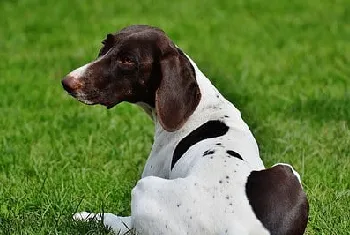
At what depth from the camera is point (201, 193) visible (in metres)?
4.69

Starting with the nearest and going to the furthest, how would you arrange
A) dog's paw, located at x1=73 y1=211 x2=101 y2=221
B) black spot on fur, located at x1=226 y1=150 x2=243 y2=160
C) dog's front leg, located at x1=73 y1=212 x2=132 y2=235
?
1. black spot on fur, located at x1=226 y1=150 x2=243 y2=160
2. dog's front leg, located at x1=73 y1=212 x2=132 y2=235
3. dog's paw, located at x1=73 y1=211 x2=101 y2=221

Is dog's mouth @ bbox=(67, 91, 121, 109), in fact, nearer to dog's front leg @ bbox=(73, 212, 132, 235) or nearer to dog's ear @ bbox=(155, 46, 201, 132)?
dog's ear @ bbox=(155, 46, 201, 132)

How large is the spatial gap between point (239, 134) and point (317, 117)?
293cm

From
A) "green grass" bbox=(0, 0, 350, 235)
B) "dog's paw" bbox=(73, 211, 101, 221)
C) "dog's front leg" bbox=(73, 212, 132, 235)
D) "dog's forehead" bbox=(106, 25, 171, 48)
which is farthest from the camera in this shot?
"green grass" bbox=(0, 0, 350, 235)

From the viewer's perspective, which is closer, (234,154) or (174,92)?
(234,154)

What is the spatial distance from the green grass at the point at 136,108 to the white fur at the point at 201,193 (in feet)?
1.75

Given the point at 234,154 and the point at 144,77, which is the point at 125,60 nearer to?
the point at 144,77

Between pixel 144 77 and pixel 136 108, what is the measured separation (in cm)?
311

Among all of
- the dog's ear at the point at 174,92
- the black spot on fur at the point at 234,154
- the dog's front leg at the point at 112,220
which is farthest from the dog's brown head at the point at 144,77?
the dog's front leg at the point at 112,220

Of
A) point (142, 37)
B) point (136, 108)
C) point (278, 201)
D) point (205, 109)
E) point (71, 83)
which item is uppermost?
point (142, 37)

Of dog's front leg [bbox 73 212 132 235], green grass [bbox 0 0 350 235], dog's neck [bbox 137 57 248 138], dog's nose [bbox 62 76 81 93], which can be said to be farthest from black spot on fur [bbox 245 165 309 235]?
dog's nose [bbox 62 76 81 93]

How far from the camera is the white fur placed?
4.60 metres

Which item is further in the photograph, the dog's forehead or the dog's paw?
the dog's paw

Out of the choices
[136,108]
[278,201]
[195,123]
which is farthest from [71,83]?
[136,108]
